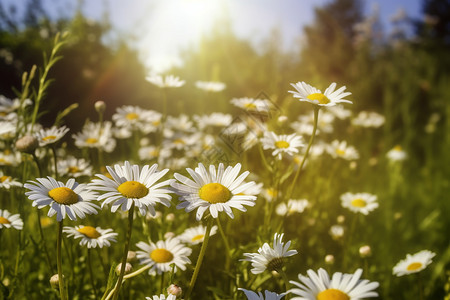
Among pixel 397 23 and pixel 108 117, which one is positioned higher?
pixel 397 23

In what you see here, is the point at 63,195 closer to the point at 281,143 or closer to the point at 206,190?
the point at 206,190

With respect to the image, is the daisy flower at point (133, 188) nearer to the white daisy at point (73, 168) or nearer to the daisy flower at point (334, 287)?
the daisy flower at point (334, 287)

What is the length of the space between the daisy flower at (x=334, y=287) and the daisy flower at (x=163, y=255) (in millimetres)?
691

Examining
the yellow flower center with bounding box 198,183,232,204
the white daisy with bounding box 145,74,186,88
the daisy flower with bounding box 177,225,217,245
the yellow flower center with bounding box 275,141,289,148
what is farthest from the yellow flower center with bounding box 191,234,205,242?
the white daisy with bounding box 145,74,186,88

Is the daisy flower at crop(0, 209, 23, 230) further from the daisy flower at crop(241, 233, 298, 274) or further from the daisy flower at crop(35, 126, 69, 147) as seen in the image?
the daisy flower at crop(241, 233, 298, 274)

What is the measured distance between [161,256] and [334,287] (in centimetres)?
82

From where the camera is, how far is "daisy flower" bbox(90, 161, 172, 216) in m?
1.28

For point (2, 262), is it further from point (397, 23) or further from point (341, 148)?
point (397, 23)

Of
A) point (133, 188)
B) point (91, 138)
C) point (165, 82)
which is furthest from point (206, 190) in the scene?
point (91, 138)

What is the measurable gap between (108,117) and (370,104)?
168 inches

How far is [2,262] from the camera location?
1776mm

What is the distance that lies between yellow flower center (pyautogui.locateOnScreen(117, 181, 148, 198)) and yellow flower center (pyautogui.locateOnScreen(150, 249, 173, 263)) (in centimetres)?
47

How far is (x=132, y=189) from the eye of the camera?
1.33 metres

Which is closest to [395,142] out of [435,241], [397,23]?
[435,241]
